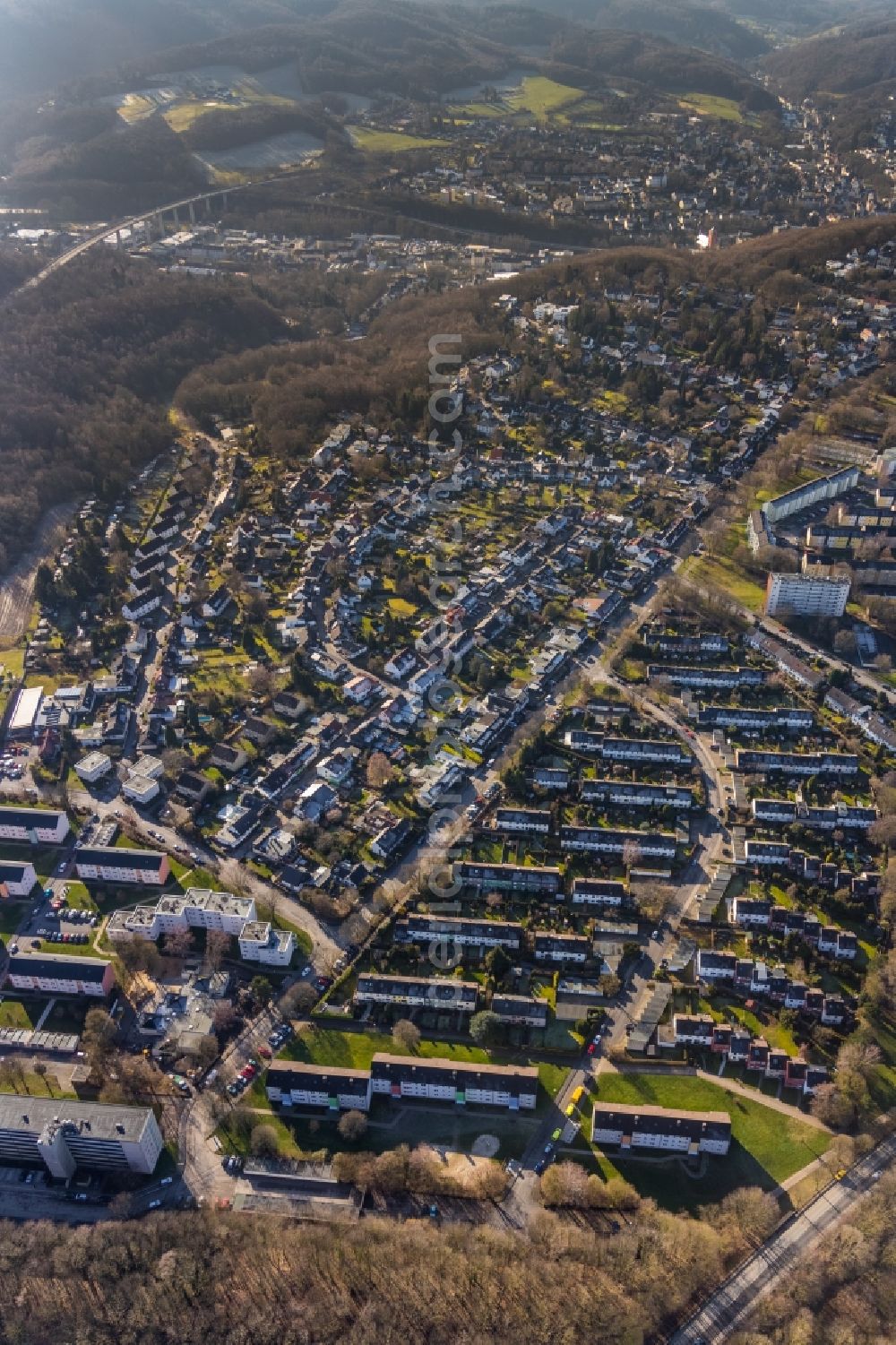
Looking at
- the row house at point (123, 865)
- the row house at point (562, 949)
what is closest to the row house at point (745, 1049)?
the row house at point (562, 949)

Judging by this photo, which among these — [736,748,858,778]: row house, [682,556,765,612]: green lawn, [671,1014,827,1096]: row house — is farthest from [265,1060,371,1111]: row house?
[682,556,765,612]: green lawn

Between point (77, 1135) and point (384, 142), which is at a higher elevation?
point (384, 142)

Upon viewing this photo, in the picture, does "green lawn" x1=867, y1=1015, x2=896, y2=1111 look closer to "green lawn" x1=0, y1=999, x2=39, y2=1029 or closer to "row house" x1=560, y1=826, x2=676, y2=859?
"row house" x1=560, y1=826, x2=676, y2=859

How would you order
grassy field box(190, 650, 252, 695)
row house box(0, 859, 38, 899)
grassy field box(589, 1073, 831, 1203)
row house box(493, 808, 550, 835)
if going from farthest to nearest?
grassy field box(190, 650, 252, 695) → row house box(493, 808, 550, 835) → row house box(0, 859, 38, 899) → grassy field box(589, 1073, 831, 1203)

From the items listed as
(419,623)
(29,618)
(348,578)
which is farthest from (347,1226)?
(29,618)

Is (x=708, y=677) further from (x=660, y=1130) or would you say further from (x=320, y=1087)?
(x=320, y=1087)

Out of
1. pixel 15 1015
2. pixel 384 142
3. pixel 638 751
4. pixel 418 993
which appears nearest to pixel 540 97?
pixel 384 142
